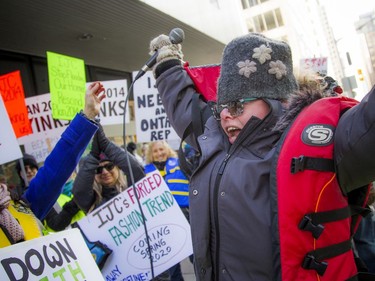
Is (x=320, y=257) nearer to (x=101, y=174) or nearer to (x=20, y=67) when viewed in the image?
(x=101, y=174)

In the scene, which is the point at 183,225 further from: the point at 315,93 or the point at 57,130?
the point at 57,130

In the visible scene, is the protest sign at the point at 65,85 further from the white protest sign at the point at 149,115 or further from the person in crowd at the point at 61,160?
the person in crowd at the point at 61,160

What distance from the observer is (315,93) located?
4.47ft

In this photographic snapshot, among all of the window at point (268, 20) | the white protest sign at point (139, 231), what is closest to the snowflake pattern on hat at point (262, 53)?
the white protest sign at point (139, 231)

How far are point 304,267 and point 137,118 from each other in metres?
4.06

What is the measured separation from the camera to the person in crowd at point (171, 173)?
414 cm

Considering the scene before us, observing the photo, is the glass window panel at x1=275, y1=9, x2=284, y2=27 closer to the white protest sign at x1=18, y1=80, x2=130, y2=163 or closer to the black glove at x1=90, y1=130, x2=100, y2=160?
the white protest sign at x1=18, y1=80, x2=130, y2=163

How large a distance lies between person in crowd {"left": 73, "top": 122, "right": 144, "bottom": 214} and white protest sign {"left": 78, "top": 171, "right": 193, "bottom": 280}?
0.26 meters

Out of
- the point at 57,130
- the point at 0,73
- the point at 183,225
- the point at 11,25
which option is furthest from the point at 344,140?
the point at 0,73

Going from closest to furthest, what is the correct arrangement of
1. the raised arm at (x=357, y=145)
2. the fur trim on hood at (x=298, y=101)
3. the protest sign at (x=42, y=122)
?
the raised arm at (x=357, y=145)
the fur trim on hood at (x=298, y=101)
the protest sign at (x=42, y=122)

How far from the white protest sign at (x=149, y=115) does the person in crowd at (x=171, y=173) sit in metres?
0.12

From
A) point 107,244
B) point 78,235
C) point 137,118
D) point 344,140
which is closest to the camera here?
point 344,140

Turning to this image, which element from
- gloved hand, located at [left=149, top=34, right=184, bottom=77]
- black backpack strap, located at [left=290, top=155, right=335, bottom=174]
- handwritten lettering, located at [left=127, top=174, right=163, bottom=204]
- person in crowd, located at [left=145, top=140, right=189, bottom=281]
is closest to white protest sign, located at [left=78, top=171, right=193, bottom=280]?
handwritten lettering, located at [left=127, top=174, right=163, bottom=204]

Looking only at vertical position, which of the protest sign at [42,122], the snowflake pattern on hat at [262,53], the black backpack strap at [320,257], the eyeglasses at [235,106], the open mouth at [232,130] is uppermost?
the protest sign at [42,122]
